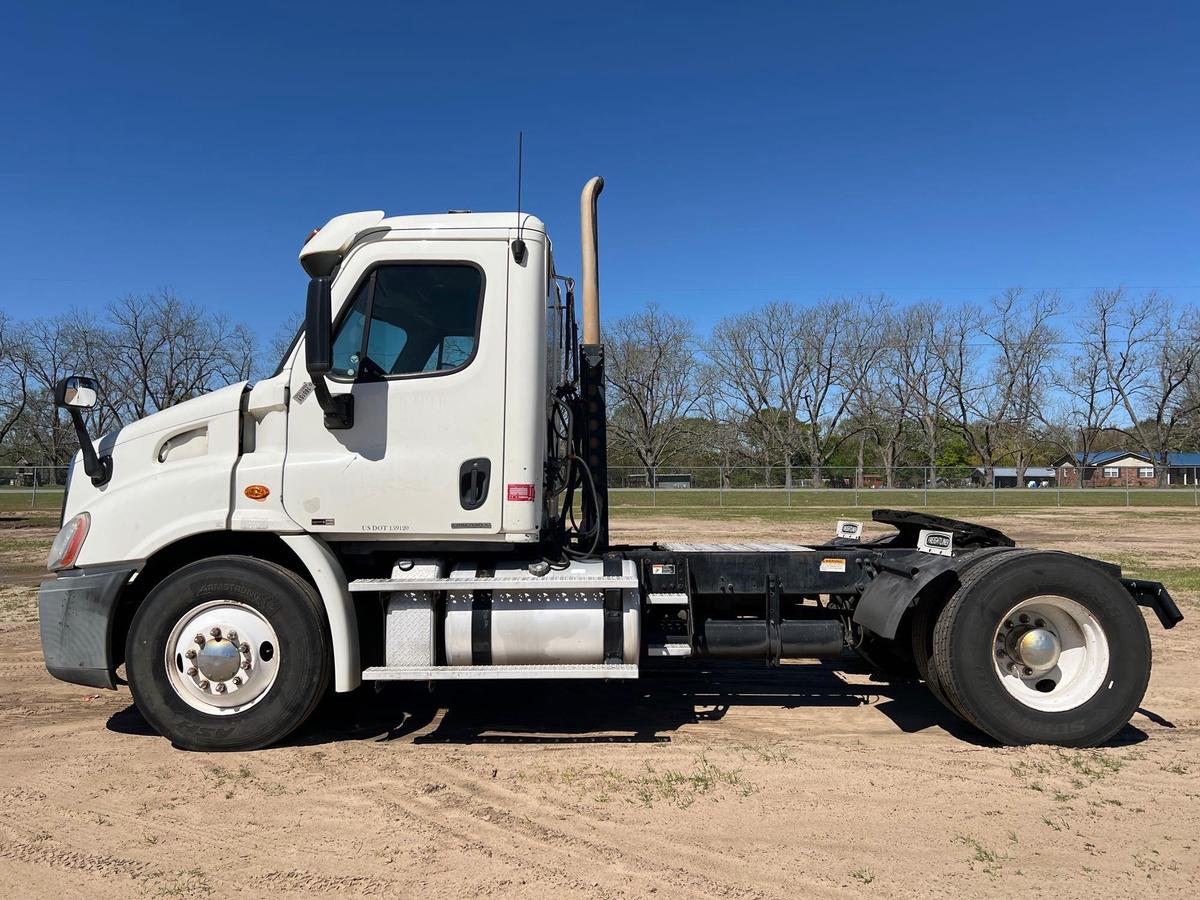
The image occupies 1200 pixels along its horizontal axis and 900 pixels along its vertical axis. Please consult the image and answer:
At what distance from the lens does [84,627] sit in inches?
166

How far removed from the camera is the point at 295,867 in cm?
304

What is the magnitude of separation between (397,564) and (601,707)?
1813 millimetres

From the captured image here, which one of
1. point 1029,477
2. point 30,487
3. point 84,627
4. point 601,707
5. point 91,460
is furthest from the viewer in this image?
point 1029,477

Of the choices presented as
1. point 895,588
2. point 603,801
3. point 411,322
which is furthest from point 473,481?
point 895,588

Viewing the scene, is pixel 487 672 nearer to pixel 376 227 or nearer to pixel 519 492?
pixel 519 492

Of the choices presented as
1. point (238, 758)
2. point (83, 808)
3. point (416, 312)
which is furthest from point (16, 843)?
point (416, 312)

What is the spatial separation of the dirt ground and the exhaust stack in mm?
2619

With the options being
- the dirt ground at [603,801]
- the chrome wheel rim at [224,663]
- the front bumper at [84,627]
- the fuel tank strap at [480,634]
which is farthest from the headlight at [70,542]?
the fuel tank strap at [480,634]

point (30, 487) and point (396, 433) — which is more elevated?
point (396, 433)

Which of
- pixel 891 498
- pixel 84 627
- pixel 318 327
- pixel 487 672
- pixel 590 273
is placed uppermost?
pixel 590 273

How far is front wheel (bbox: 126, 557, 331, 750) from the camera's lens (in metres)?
4.16

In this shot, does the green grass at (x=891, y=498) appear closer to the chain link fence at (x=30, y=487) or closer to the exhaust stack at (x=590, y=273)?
the chain link fence at (x=30, y=487)

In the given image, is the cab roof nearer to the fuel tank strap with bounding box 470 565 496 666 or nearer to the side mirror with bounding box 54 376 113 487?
the side mirror with bounding box 54 376 113 487

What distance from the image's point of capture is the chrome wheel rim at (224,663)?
418 centimetres
